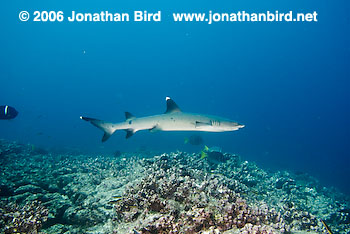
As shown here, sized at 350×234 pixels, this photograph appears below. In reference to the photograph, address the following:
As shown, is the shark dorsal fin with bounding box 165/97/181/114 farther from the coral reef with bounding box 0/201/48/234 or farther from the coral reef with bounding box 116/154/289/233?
the coral reef with bounding box 0/201/48/234

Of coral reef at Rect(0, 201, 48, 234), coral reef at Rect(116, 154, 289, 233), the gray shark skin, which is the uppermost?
the gray shark skin

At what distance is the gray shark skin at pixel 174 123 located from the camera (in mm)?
6395

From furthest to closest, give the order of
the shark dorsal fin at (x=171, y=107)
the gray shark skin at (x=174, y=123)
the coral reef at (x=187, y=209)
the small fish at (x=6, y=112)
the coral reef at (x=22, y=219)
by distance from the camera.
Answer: the small fish at (x=6, y=112)
the shark dorsal fin at (x=171, y=107)
the gray shark skin at (x=174, y=123)
the coral reef at (x=22, y=219)
the coral reef at (x=187, y=209)

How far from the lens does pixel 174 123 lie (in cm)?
684

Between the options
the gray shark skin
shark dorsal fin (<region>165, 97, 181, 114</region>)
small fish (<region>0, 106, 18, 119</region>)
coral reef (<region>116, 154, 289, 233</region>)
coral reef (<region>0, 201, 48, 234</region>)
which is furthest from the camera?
small fish (<region>0, 106, 18, 119</region>)

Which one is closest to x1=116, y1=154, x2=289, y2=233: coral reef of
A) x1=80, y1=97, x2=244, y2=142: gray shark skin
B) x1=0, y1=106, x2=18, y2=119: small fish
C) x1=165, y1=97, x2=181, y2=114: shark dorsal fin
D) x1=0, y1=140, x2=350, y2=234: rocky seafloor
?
x1=0, y1=140, x2=350, y2=234: rocky seafloor

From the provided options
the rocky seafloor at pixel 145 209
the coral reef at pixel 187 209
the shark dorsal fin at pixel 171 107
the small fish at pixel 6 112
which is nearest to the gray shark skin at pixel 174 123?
the shark dorsal fin at pixel 171 107

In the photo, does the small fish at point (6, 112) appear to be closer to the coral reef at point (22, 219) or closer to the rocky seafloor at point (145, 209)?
the rocky seafloor at point (145, 209)

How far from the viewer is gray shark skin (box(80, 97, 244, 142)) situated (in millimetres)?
6395

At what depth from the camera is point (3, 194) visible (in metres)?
5.03

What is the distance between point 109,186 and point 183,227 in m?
3.76

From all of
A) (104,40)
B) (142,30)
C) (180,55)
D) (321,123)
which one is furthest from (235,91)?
(104,40)

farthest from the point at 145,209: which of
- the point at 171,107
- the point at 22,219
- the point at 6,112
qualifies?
the point at 6,112

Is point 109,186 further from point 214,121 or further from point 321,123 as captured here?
point 321,123
